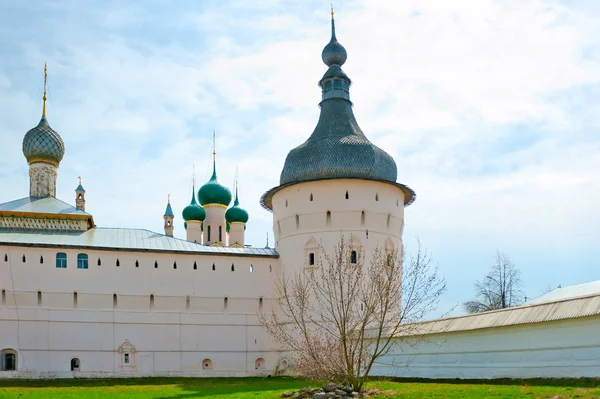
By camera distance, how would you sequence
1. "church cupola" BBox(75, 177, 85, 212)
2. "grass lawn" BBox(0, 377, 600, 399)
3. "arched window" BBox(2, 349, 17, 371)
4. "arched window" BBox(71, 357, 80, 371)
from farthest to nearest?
1. "church cupola" BBox(75, 177, 85, 212)
2. "arched window" BBox(71, 357, 80, 371)
3. "arched window" BBox(2, 349, 17, 371)
4. "grass lawn" BBox(0, 377, 600, 399)

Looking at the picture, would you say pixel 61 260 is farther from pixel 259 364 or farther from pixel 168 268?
pixel 259 364

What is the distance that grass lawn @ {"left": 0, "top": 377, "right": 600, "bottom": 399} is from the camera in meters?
12.1

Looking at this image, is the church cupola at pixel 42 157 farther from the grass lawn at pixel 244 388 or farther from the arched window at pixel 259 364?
the arched window at pixel 259 364

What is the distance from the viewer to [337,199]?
23266mm

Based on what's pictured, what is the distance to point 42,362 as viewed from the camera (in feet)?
70.2

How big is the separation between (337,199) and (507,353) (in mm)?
9341

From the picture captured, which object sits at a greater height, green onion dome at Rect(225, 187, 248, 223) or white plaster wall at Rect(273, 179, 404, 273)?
green onion dome at Rect(225, 187, 248, 223)

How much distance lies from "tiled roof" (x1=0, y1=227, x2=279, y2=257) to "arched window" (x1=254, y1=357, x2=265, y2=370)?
3431 mm

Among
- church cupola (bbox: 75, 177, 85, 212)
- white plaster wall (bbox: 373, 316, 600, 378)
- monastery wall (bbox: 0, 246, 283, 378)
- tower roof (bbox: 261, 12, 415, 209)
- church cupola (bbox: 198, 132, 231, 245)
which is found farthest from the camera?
church cupola (bbox: 198, 132, 231, 245)

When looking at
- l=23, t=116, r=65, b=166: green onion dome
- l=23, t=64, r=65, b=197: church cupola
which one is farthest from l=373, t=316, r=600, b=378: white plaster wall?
l=23, t=116, r=65, b=166: green onion dome

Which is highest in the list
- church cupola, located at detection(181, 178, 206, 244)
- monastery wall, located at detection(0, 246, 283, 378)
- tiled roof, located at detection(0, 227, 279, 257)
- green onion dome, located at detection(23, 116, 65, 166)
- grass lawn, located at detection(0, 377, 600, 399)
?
green onion dome, located at detection(23, 116, 65, 166)

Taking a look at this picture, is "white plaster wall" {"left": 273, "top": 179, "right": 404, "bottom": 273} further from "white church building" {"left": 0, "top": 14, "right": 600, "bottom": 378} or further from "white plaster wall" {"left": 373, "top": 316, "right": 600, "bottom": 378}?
"white plaster wall" {"left": 373, "top": 316, "right": 600, "bottom": 378}

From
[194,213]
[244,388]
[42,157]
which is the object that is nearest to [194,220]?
[194,213]

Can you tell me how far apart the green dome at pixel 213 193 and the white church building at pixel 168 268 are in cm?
782
